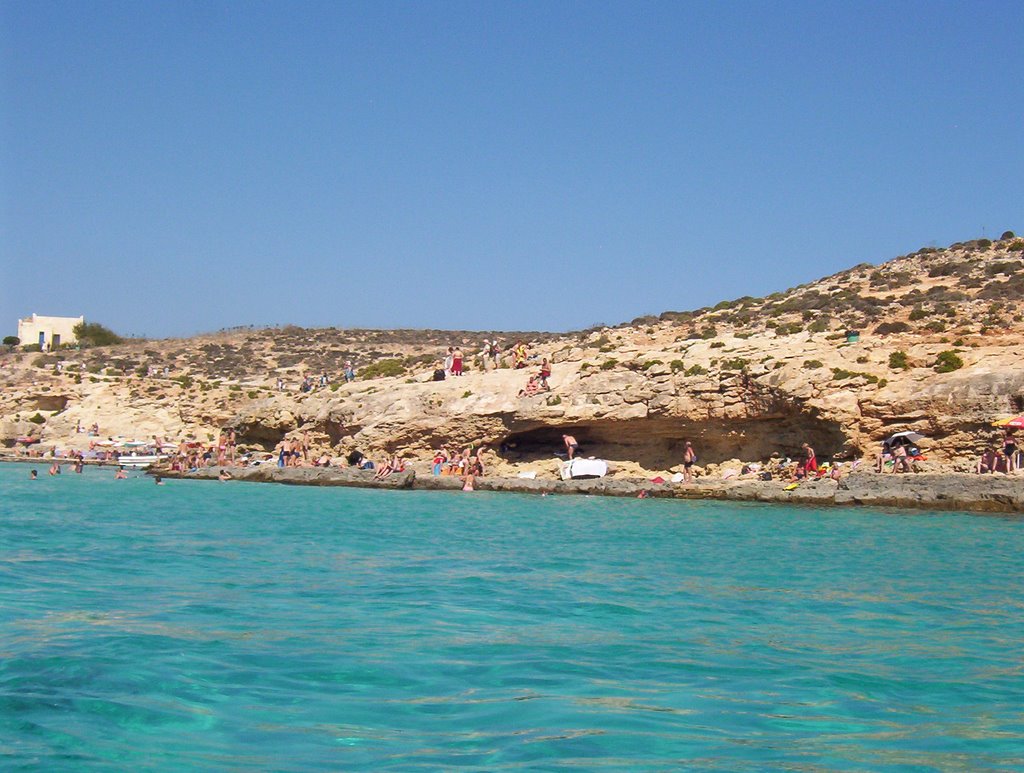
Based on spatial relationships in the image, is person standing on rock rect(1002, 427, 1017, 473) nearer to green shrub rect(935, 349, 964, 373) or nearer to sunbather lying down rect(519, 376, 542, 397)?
green shrub rect(935, 349, 964, 373)

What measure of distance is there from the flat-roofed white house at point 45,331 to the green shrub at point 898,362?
67.0m

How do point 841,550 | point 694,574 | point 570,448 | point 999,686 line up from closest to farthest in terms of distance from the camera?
point 999,686 → point 694,574 → point 841,550 → point 570,448

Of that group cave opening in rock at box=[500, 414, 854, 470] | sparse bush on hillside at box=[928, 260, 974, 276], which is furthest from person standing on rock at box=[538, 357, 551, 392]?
sparse bush on hillside at box=[928, 260, 974, 276]

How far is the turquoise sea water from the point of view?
5832 mm

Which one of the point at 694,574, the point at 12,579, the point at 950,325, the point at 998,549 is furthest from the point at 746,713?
the point at 950,325

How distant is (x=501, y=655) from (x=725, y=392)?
2411cm

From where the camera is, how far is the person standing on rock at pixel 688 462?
31.1 m

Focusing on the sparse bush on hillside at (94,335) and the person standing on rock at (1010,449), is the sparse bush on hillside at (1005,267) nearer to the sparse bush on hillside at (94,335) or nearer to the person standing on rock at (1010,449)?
the person standing on rock at (1010,449)

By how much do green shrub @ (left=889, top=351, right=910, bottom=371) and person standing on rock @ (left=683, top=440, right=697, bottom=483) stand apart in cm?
640

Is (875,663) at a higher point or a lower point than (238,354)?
lower

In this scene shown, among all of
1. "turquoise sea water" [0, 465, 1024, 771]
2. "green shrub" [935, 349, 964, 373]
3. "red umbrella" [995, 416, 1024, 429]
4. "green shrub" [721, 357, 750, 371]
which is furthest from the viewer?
"green shrub" [721, 357, 750, 371]

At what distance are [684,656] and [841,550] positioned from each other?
9376 millimetres

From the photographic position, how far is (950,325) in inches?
1373

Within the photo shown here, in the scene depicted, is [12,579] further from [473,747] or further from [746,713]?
[746,713]
